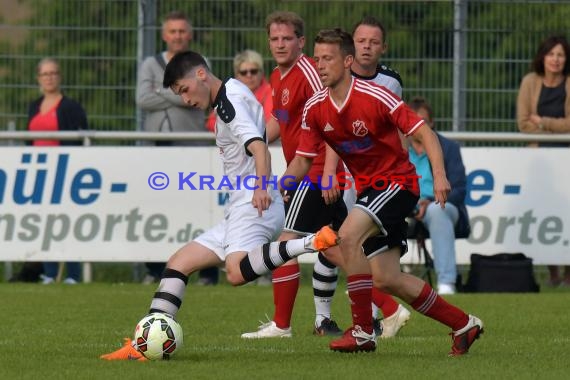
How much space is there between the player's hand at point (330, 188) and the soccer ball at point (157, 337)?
63.4 inches

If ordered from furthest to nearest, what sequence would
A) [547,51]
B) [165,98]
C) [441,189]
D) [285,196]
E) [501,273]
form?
[165,98], [547,51], [501,273], [285,196], [441,189]

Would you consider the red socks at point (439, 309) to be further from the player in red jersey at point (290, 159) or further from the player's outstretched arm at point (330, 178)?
the player in red jersey at point (290, 159)

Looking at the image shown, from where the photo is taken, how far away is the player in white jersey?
845 cm

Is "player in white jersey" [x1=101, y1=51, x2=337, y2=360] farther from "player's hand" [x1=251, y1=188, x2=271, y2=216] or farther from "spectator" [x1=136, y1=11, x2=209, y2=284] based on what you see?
"spectator" [x1=136, y1=11, x2=209, y2=284]

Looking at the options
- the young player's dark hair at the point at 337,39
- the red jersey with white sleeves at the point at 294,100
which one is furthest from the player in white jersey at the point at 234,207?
the red jersey with white sleeves at the point at 294,100

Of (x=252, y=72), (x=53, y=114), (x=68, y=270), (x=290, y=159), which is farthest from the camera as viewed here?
(x=53, y=114)

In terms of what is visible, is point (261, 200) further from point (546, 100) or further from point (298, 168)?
point (546, 100)

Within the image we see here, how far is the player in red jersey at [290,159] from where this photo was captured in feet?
33.0

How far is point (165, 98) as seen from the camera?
15.1 metres

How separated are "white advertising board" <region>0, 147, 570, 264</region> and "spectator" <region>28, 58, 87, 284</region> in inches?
12.6

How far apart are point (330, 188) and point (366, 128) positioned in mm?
992

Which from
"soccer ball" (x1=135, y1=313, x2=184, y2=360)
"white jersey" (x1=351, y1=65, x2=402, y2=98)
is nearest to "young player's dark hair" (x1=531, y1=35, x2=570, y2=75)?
"white jersey" (x1=351, y1=65, x2=402, y2=98)

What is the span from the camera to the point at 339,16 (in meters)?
15.8

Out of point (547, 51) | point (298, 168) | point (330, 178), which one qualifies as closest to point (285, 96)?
point (330, 178)
